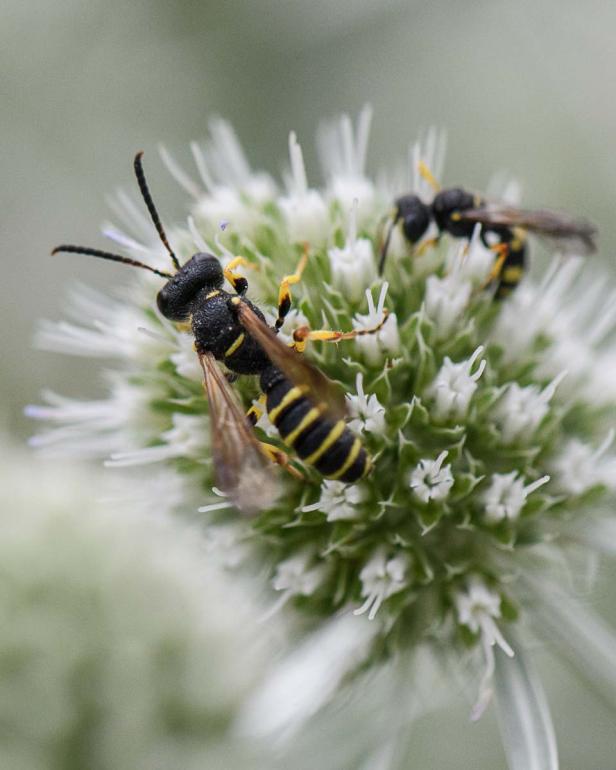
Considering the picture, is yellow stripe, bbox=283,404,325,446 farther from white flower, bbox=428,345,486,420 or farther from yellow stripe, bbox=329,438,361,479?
white flower, bbox=428,345,486,420

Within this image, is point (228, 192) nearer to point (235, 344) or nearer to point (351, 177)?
point (351, 177)

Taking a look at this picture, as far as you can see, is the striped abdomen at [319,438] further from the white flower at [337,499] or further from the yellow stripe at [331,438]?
the white flower at [337,499]

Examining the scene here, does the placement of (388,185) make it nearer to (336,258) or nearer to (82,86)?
(336,258)

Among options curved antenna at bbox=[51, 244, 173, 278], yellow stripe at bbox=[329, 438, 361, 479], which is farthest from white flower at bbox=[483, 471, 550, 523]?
curved antenna at bbox=[51, 244, 173, 278]

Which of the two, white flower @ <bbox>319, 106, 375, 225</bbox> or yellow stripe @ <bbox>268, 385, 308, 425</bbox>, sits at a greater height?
white flower @ <bbox>319, 106, 375, 225</bbox>

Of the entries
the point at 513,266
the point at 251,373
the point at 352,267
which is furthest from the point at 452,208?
the point at 251,373
